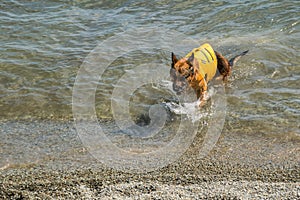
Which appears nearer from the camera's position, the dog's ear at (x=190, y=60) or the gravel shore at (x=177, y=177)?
the gravel shore at (x=177, y=177)

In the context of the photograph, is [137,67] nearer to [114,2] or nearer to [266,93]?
[266,93]

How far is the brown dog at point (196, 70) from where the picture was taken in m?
5.47

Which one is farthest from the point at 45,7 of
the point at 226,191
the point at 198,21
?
the point at 226,191

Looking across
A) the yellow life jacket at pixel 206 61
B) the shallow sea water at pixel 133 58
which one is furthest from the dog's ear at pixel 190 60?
the shallow sea water at pixel 133 58

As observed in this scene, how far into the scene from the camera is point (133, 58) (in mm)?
7789

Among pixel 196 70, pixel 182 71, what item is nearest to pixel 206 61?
pixel 196 70

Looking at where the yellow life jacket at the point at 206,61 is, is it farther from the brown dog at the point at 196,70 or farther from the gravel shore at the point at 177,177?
the gravel shore at the point at 177,177

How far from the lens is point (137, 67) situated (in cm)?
749

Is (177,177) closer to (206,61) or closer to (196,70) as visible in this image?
(196,70)

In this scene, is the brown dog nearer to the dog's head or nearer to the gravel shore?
the dog's head

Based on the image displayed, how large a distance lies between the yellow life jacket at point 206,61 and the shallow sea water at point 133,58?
22.2 inches

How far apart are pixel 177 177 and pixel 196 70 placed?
176cm

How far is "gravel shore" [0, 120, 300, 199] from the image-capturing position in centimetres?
405

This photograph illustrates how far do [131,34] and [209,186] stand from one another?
18.0 ft
